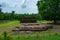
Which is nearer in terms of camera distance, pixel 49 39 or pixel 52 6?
pixel 49 39

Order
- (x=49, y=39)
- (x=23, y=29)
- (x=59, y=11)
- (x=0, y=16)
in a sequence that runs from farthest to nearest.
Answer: (x=0, y=16), (x=59, y=11), (x=23, y=29), (x=49, y=39)

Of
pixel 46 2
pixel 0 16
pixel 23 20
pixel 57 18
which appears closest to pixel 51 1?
pixel 46 2

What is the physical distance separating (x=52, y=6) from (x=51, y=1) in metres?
0.80

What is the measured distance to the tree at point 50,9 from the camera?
91.3 ft

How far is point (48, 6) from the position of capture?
94.4 feet

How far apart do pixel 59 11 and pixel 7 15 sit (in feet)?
76.5

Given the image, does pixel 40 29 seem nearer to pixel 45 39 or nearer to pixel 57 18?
pixel 45 39

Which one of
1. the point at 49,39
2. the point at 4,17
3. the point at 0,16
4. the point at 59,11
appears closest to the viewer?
the point at 49,39

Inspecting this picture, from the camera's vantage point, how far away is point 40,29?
1598 cm

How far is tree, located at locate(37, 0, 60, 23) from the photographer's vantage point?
27.8 meters

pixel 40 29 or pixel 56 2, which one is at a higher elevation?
pixel 56 2

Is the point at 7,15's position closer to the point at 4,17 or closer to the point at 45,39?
the point at 4,17

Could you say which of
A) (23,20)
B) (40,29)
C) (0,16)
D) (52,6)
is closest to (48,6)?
(52,6)

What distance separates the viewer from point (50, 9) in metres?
28.1
